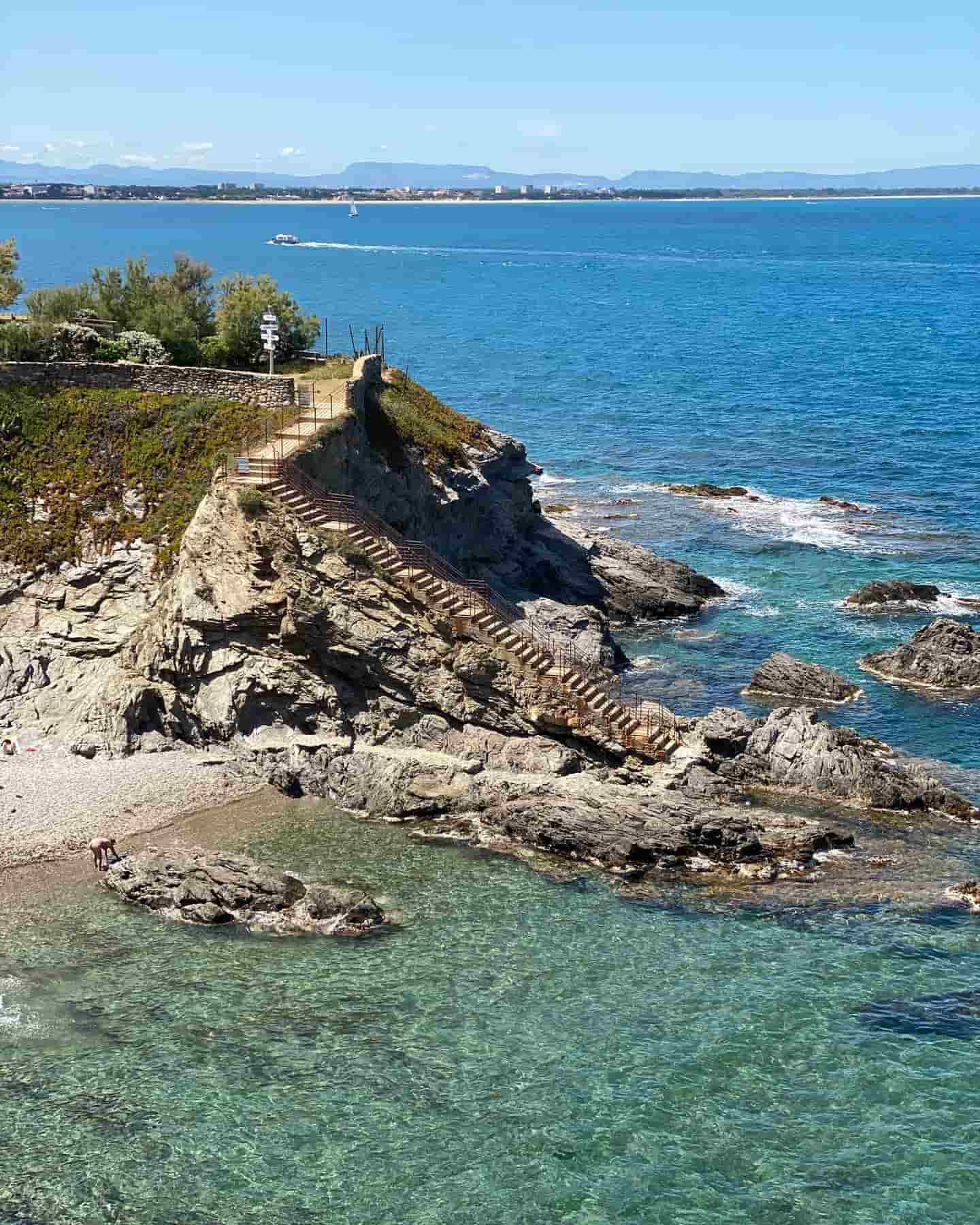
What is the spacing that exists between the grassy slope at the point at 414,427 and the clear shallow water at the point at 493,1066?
22975 mm

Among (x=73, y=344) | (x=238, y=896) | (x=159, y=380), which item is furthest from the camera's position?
(x=73, y=344)

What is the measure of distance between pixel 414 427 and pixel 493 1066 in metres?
33.6

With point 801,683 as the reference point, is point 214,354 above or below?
above

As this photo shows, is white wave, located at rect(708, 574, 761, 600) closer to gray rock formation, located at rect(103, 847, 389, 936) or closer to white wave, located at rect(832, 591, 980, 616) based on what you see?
white wave, located at rect(832, 591, 980, 616)

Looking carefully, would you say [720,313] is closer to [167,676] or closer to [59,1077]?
[167,676]

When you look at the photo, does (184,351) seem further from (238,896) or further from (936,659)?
(936,659)

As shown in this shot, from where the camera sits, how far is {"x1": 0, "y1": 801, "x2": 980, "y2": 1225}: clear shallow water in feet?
87.5

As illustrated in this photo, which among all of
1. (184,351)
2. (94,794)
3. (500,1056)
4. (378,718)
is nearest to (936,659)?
(378,718)

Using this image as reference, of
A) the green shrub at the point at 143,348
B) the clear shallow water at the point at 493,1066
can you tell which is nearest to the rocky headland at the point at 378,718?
the clear shallow water at the point at 493,1066

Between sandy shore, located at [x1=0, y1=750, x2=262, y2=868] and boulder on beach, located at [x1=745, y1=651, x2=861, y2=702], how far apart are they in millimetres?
21074

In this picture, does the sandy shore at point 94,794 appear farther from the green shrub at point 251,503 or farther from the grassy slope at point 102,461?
the grassy slope at point 102,461

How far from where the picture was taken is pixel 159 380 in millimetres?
54000

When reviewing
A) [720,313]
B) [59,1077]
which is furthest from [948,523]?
[720,313]

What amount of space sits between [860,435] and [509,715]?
62.7 m
